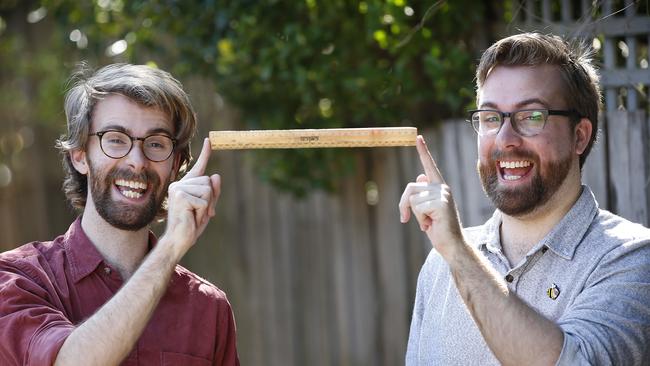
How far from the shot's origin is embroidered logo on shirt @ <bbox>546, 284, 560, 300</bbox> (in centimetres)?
274

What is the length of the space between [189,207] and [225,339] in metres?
0.61

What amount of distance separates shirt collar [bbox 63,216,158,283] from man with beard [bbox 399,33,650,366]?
1.10 metres

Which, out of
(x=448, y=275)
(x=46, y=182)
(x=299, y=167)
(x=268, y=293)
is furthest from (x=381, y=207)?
(x=46, y=182)

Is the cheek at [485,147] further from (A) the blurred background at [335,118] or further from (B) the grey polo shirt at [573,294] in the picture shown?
(A) the blurred background at [335,118]

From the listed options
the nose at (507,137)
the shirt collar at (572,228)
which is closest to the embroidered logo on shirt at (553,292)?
the shirt collar at (572,228)

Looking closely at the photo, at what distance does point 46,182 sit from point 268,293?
3.81m

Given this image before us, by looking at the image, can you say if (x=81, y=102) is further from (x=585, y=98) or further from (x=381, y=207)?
(x=381, y=207)

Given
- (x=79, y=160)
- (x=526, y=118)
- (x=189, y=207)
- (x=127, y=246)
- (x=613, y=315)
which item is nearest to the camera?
(x=613, y=315)

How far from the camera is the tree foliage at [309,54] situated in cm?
488

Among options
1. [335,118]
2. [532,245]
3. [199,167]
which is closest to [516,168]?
[532,245]

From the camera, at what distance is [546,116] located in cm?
288

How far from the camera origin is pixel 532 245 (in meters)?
2.92

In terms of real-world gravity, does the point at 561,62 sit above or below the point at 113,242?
above

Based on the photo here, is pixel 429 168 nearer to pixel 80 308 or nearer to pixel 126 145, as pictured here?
pixel 126 145
